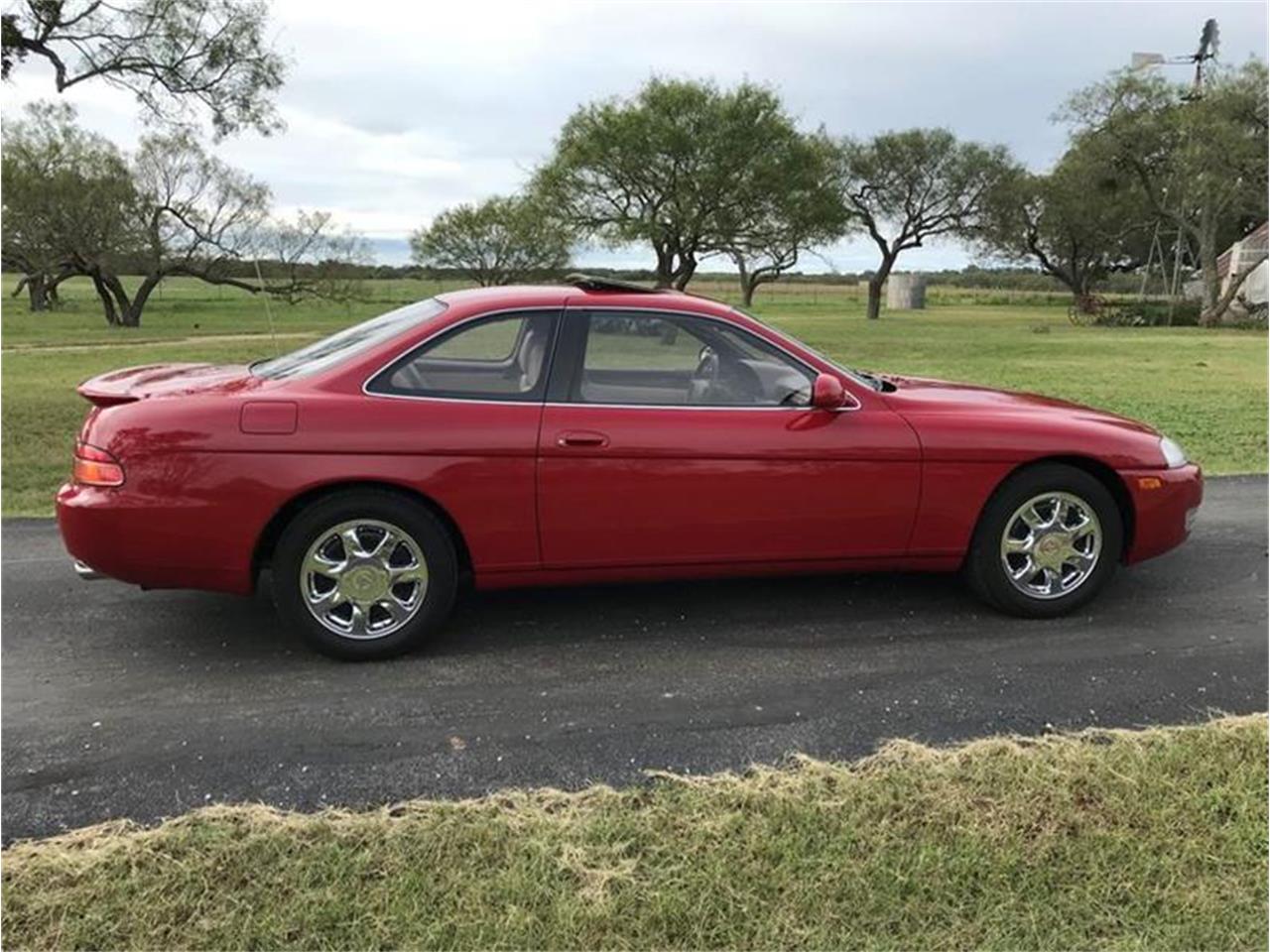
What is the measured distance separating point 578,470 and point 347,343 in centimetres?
121

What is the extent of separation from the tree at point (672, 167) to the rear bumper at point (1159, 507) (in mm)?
31560

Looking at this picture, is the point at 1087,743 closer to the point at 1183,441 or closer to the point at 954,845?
the point at 954,845

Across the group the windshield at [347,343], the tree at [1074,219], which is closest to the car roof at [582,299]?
the windshield at [347,343]

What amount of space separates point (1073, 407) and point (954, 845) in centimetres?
286

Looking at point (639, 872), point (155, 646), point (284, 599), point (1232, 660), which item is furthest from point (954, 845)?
point (155, 646)

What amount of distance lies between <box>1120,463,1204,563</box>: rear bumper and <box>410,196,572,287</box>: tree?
33.4 metres

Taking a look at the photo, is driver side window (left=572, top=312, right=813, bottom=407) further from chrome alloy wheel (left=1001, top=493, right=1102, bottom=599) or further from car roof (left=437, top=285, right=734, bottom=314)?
chrome alloy wheel (left=1001, top=493, right=1102, bottom=599)

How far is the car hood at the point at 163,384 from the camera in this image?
4.06 meters

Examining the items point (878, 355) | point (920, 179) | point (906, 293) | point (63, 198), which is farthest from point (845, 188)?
point (63, 198)

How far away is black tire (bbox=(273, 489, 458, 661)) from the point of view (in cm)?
395

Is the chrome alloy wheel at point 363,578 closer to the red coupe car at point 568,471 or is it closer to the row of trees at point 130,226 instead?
the red coupe car at point 568,471

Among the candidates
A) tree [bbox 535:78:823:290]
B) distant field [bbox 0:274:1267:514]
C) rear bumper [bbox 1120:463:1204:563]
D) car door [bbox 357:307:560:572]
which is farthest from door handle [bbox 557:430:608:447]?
tree [bbox 535:78:823:290]

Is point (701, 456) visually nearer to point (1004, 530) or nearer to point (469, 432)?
point (469, 432)

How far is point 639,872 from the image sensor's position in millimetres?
2635
